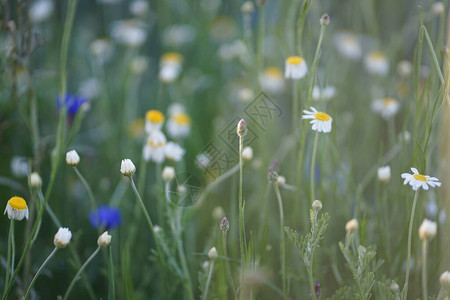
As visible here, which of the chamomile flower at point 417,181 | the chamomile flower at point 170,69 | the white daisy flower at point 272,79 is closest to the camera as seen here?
the chamomile flower at point 417,181

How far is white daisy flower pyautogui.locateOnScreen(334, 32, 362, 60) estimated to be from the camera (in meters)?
1.86

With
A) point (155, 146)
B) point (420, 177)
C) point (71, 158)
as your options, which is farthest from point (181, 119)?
point (420, 177)

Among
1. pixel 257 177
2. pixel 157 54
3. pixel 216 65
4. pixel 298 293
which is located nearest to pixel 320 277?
pixel 298 293

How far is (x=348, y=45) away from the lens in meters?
1.86

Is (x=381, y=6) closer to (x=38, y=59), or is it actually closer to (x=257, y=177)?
(x=257, y=177)

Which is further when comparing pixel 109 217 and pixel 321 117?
pixel 109 217

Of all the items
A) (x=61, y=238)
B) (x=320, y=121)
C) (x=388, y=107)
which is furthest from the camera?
(x=388, y=107)

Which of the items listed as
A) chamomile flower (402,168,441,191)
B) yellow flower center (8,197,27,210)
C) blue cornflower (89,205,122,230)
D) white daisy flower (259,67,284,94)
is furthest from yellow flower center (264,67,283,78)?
yellow flower center (8,197,27,210)

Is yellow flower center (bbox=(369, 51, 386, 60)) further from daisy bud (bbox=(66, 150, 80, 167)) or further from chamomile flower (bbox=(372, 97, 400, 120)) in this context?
daisy bud (bbox=(66, 150, 80, 167))

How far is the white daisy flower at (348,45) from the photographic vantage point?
1.86 m

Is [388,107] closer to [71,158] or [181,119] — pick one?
[181,119]

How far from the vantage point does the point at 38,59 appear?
6.96 feet

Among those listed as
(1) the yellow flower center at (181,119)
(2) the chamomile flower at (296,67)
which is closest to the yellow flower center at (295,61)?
(2) the chamomile flower at (296,67)

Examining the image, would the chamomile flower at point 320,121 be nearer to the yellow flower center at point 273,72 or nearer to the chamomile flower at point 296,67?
the chamomile flower at point 296,67
